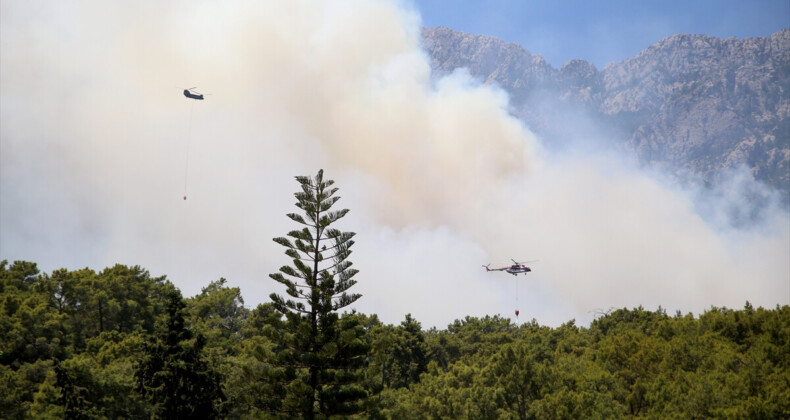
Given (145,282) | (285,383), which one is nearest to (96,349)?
(145,282)

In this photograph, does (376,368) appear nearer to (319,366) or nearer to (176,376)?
(319,366)

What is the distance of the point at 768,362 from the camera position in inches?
1465

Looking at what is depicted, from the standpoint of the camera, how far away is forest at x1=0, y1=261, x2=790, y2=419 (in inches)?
1340

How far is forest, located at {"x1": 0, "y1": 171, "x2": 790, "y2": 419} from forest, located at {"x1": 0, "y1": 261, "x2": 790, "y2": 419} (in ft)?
0.33

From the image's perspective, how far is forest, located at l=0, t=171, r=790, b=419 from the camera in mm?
32750

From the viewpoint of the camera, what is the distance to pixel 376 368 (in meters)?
33.7

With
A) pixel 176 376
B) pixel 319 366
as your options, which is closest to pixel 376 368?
pixel 319 366

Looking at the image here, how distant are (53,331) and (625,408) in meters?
40.1

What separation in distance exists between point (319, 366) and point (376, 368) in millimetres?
2796

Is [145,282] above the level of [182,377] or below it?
above

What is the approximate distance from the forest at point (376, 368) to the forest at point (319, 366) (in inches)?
4.0

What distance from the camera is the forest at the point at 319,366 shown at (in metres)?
32.8

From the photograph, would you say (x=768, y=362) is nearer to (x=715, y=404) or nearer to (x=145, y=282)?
(x=715, y=404)

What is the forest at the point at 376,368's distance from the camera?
112 feet
